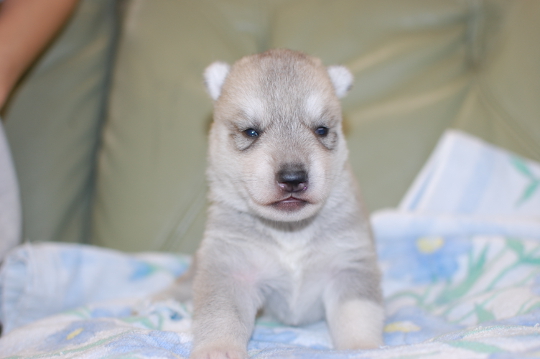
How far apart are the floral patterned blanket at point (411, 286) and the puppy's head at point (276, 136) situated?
60cm

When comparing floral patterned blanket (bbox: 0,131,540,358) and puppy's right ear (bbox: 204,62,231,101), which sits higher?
puppy's right ear (bbox: 204,62,231,101)

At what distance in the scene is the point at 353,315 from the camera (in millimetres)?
1920

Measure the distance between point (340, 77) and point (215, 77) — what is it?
624 millimetres

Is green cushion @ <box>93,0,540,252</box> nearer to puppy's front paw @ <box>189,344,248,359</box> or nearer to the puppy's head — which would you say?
the puppy's head

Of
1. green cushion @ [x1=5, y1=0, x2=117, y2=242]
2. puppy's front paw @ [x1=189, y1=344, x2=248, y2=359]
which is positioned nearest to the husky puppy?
puppy's front paw @ [x1=189, y1=344, x2=248, y2=359]

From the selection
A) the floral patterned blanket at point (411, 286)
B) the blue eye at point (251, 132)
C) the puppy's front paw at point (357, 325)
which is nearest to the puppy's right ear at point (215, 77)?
the blue eye at point (251, 132)

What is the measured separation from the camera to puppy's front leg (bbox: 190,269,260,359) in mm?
1709

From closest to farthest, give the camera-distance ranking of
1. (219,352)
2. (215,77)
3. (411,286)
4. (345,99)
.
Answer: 1. (219,352)
2. (215,77)
3. (411,286)
4. (345,99)

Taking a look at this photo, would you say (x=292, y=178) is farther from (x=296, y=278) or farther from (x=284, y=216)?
(x=296, y=278)

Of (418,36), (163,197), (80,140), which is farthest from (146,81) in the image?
(418,36)

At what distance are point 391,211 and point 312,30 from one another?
4.51 feet

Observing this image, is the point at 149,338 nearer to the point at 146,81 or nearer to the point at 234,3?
the point at 146,81

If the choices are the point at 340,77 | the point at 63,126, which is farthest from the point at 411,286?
the point at 63,126

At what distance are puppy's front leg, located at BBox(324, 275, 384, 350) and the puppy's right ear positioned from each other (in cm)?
110
